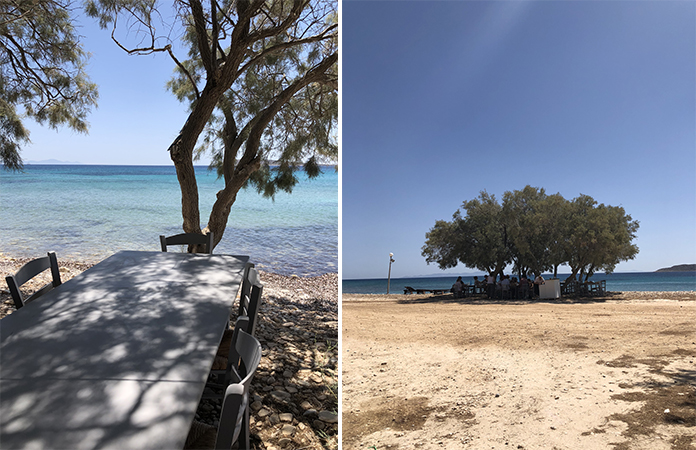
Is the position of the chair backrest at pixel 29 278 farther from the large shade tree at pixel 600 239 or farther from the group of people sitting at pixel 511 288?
the large shade tree at pixel 600 239

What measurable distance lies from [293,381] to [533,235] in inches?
602

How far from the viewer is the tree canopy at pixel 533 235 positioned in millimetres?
14008

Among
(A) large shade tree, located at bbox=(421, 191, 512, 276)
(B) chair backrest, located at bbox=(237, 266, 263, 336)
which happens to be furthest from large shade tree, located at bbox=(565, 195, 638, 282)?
(B) chair backrest, located at bbox=(237, 266, 263, 336)

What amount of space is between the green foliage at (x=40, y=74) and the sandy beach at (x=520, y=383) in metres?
4.38

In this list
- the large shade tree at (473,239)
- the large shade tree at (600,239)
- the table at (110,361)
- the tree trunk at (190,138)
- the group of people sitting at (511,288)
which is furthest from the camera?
the large shade tree at (473,239)

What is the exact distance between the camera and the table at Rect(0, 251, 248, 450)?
63 cm

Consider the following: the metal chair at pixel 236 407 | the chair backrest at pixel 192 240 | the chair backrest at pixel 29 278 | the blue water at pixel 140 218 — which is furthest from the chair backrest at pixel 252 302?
the blue water at pixel 140 218

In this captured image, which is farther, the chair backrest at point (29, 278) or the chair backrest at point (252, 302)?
the chair backrest at point (29, 278)

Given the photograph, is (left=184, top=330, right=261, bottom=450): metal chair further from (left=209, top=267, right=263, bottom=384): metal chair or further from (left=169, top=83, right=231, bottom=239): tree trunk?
(left=169, top=83, right=231, bottom=239): tree trunk

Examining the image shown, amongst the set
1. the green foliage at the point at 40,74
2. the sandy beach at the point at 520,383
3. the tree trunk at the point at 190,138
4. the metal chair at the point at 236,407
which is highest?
the green foliage at the point at 40,74

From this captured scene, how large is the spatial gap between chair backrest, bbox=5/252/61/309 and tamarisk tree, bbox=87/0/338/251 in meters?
1.60

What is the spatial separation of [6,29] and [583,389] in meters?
7.43

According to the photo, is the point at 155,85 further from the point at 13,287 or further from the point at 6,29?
the point at 13,287

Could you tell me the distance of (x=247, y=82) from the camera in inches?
168
